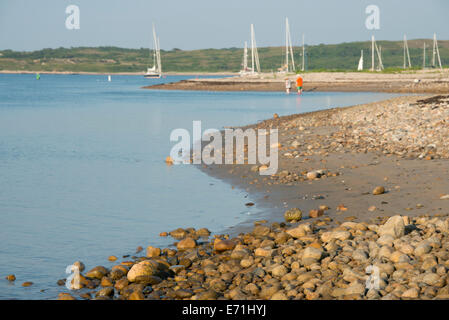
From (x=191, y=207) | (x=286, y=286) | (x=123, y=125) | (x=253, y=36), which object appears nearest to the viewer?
(x=286, y=286)

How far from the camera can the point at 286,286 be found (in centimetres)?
760

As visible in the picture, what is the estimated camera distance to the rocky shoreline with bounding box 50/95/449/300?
750 cm

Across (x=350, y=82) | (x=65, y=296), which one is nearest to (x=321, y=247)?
(x=65, y=296)

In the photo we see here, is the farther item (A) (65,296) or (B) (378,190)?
(B) (378,190)

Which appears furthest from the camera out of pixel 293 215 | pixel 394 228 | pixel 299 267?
pixel 293 215

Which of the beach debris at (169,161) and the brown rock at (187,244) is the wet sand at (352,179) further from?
the beach debris at (169,161)

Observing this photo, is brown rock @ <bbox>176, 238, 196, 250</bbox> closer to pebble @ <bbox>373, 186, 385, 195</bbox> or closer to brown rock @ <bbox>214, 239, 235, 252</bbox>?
brown rock @ <bbox>214, 239, 235, 252</bbox>

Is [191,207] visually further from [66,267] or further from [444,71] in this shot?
[444,71]

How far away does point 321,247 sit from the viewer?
875 centimetres

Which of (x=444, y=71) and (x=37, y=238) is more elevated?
(x=444, y=71)

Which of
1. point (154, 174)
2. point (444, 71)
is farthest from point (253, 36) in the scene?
point (154, 174)

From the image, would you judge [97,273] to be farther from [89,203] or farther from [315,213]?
[89,203]

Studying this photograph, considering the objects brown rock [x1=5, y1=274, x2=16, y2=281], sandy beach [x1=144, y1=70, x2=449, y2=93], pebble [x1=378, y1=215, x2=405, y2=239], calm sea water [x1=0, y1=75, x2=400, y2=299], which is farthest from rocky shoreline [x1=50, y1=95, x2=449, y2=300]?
sandy beach [x1=144, y1=70, x2=449, y2=93]
